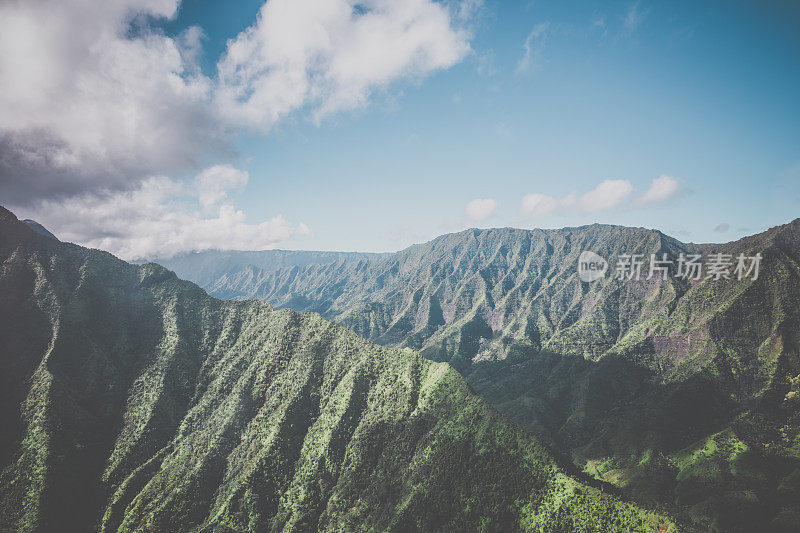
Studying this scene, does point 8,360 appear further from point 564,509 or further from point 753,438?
point 753,438

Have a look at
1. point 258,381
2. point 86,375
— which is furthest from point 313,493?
point 86,375

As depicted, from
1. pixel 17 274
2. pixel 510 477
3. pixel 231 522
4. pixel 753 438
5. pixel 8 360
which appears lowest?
pixel 753 438

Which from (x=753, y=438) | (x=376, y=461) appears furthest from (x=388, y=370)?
(x=753, y=438)

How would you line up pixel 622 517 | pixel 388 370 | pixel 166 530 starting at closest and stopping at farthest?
pixel 622 517 < pixel 166 530 < pixel 388 370

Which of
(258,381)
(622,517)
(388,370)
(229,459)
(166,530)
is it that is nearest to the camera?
(622,517)

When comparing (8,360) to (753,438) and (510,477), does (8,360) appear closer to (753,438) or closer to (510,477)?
(510,477)

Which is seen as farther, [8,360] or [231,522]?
[8,360]

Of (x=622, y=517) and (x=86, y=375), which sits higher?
(x=86, y=375)
